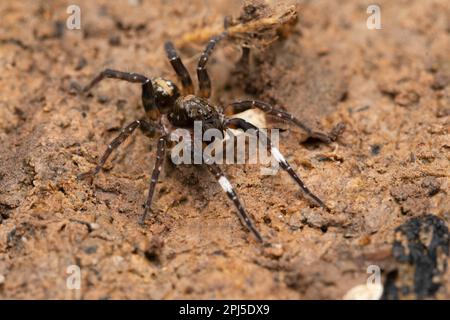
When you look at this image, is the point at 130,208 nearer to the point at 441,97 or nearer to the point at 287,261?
the point at 287,261

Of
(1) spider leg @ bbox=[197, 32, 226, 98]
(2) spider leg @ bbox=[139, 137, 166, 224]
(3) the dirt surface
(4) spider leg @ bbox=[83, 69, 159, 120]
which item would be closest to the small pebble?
(3) the dirt surface

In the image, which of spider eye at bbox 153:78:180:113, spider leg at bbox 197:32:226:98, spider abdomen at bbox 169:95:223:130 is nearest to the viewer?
spider abdomen at bbox 169:95:223:130

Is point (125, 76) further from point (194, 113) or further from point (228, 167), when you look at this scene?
point (228, 167)

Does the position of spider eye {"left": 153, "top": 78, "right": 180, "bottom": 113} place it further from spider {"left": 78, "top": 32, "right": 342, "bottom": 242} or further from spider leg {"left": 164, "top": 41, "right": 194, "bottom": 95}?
spider leg {"left": 164, "top": 41, "right": 194, "bottom": 95}

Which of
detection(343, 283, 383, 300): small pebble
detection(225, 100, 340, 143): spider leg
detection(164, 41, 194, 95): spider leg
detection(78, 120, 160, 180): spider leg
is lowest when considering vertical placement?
detection(343, 283, 383, 300): small pebble

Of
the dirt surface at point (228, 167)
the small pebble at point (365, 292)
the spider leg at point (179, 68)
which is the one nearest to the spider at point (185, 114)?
the spider leg at point (179, 68)

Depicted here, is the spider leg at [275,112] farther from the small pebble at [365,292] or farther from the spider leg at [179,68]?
the small pebble at [365,292]

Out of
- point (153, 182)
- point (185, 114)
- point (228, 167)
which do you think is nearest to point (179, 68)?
point (185, 114)

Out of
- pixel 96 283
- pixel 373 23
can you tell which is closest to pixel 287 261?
pixel 96 283
